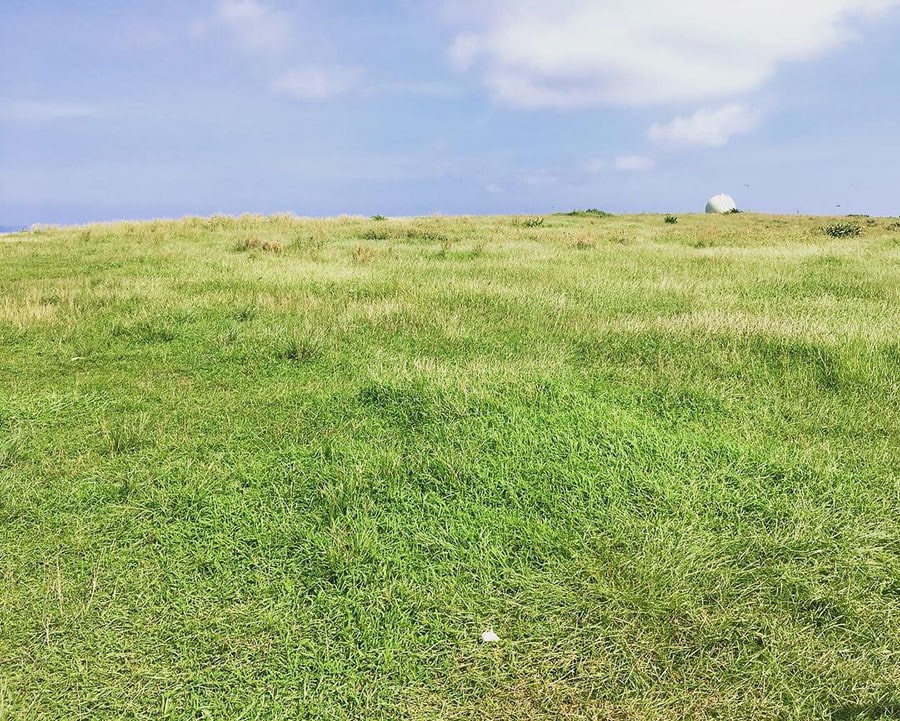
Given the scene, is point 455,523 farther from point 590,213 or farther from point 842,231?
point 590,213

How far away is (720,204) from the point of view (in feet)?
179

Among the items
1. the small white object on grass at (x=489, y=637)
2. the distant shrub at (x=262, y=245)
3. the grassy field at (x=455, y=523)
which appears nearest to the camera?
the grassy field at (x=455, y=523)

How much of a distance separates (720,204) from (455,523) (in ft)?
195

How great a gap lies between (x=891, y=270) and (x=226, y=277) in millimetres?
→ 15203

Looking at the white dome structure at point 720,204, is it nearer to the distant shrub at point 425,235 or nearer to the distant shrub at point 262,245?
the distant shrub at point 425,235

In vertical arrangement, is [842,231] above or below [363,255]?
above

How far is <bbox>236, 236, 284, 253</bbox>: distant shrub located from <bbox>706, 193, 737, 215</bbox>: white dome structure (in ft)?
160

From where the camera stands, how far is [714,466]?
4.28 metres

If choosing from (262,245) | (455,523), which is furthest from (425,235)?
(455,523)

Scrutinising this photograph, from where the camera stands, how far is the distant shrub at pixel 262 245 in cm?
1736

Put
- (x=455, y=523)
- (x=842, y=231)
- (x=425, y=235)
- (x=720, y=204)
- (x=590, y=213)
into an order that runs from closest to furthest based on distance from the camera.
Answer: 1. (x=455, y=523)
2. (x=425, y=235)
3. (x=842, y=231)
4. (x=590, y=213)
5. (x=720, y=204)

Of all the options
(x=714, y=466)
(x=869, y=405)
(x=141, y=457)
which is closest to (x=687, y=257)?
(x=869, y=405)

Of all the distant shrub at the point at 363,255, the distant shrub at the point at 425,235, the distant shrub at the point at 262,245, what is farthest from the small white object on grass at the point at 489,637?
the distant shrub at the point at 425,235

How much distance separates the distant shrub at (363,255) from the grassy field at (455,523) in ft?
25.1
